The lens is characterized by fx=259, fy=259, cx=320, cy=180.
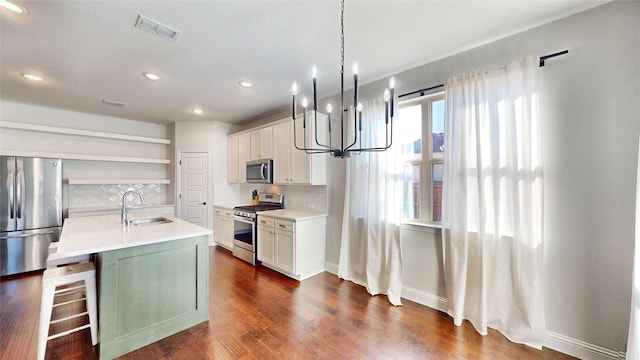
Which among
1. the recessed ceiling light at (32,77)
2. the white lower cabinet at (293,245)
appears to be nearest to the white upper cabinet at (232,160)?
the white lower cabinet at (293,245)

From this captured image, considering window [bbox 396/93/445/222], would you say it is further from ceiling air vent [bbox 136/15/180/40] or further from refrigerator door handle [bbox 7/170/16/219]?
refrigerator door handle [bbox 7/170/16/219]

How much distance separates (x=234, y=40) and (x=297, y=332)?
2737 mm

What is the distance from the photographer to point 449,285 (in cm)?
264

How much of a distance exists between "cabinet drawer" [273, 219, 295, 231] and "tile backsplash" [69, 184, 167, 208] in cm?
337

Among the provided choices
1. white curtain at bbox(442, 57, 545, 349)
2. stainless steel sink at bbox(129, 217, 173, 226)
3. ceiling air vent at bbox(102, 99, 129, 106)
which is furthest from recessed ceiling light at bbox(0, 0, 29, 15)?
white curtain at bbox(442, 57, 545, 349)

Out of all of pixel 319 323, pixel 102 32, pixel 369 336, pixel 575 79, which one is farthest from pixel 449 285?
pixel 102 32

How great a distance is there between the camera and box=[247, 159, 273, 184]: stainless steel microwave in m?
4.41

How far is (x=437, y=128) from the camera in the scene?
2902 mm

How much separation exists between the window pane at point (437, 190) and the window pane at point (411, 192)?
0.17 m

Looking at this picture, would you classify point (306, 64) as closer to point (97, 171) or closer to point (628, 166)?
point (628, 166)

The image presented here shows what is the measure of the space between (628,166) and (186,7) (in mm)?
3374

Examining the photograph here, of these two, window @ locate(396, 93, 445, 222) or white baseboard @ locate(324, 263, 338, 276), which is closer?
window @ locate(396, 93, 445, 222)

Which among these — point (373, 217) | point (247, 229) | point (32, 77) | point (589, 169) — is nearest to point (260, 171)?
point (247, 229)

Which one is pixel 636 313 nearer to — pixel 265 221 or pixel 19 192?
pixel 265 221
